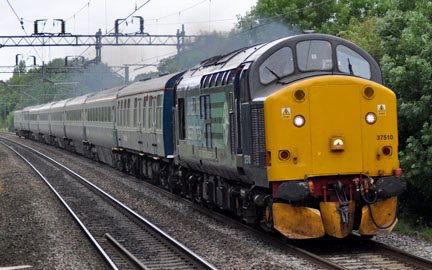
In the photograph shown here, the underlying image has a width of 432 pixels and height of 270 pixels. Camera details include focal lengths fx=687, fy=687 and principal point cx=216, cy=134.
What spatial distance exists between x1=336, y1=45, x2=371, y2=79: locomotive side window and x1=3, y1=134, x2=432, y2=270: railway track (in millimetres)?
2789

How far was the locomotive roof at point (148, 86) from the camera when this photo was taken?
776 inches

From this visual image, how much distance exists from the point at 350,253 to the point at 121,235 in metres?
4.93

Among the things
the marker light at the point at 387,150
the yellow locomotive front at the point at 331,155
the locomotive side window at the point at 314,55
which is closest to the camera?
the yellow locomotive front at the point at 331,155

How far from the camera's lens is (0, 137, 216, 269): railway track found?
424 inches

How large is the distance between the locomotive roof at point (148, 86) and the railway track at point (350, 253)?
8063 mm

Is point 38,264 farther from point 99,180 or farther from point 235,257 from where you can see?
point 99,180

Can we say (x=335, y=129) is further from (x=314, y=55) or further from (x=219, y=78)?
(x=219, y=78)

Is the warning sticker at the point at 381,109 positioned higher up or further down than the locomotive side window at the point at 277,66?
further down

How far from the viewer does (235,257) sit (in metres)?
10.7

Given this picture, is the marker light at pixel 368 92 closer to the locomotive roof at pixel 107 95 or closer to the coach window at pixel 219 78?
the coach window at pixel 219 78

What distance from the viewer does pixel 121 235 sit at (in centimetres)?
1359

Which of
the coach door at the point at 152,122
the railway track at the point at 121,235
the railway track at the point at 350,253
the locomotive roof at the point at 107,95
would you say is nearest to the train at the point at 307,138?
the railway track at the point at 350,253

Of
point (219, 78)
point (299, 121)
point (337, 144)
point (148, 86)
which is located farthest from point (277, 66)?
point (148, 86)

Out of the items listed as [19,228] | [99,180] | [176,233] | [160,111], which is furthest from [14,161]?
[176,233]
